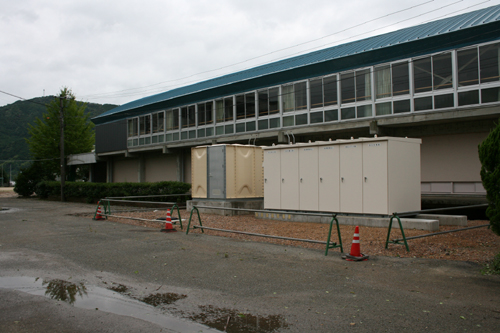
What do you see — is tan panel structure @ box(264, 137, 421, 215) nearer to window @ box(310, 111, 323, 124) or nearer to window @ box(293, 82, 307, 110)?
window @ box(310, 111, 323, 124)

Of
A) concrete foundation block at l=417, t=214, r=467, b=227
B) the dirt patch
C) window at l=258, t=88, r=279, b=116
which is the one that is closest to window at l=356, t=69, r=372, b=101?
window at l=258, t=88, r=279, b=116

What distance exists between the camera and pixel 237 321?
4832 mm

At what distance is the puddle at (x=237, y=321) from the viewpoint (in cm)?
457

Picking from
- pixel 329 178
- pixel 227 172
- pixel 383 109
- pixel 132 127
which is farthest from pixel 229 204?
pixel 132 127

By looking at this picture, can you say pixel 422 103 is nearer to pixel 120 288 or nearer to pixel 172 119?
pixel 120 288

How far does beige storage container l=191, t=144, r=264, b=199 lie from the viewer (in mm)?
18000

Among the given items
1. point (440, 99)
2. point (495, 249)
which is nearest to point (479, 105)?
point (440, 99)

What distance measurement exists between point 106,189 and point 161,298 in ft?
84.3

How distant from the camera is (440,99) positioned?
1892 centimetres

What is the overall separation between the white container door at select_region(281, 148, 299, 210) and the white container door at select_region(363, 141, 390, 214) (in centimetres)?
288

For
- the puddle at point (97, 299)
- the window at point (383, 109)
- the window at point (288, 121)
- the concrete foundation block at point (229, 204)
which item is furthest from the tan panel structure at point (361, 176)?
the window at point (288, 121)

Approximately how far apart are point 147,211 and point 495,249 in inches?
626

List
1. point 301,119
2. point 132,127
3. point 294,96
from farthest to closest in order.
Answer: point 132,127
point 294,96
point 301,119

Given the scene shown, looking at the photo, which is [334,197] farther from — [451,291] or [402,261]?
[451,291]
